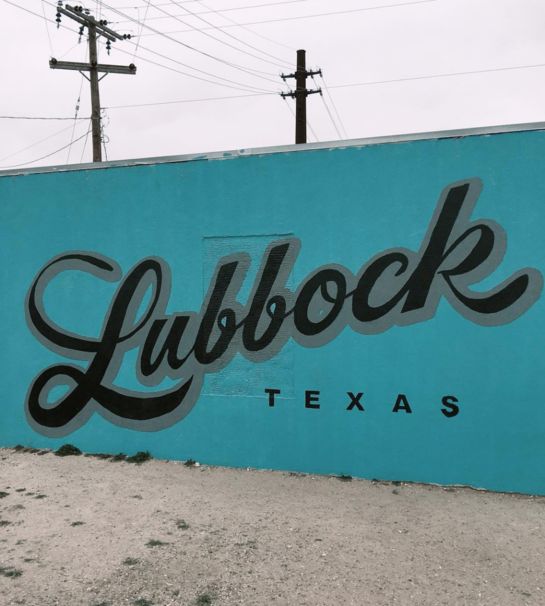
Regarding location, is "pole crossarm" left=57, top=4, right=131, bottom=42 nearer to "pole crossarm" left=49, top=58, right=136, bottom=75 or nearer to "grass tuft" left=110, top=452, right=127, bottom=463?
"pole crossarm" left=49, top=58, right=136, bottom=75

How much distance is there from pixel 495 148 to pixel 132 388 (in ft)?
19.4

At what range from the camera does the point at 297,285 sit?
7.20 metres

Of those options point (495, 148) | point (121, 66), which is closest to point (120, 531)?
point (495, 148)

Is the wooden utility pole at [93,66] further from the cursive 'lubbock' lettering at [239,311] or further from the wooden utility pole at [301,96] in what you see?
the cursive 'lubbock' lettering at [239,311]

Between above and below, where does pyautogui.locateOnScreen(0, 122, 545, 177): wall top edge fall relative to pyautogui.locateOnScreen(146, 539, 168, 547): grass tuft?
above

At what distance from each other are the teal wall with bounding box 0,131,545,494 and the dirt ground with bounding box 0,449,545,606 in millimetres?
499

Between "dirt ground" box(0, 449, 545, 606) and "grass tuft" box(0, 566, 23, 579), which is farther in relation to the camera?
"grass tuft" box(0, 566, 23, 579)

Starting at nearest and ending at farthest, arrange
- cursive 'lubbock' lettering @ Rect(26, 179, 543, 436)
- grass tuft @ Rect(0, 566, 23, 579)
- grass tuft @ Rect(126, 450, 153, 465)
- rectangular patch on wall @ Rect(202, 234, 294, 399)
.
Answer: grass tuft @ Rect(0, 566, 23, 579)
cursive 'lubbock' lettering @ Rect(26, 179, 543, 436)
rectangular patch on wall @ Rect(202, 234, 294, 399)
grass tuft @ Rect(126, 450, 153, 465)

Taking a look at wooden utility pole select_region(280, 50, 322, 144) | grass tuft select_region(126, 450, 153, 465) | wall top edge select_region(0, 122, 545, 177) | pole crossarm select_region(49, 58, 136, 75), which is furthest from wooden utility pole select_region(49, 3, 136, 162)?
grass tuft select_region(126, 450, 153, 465)

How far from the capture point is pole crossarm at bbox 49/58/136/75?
68.9ft

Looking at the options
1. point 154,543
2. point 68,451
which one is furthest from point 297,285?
point 68,451

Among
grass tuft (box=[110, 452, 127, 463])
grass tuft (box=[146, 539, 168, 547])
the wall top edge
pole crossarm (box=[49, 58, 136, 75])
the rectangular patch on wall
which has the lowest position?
grass tuft (box=[146, 539, 168, 547])

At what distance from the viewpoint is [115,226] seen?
8.01m

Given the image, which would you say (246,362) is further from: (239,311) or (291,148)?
(291,148)
